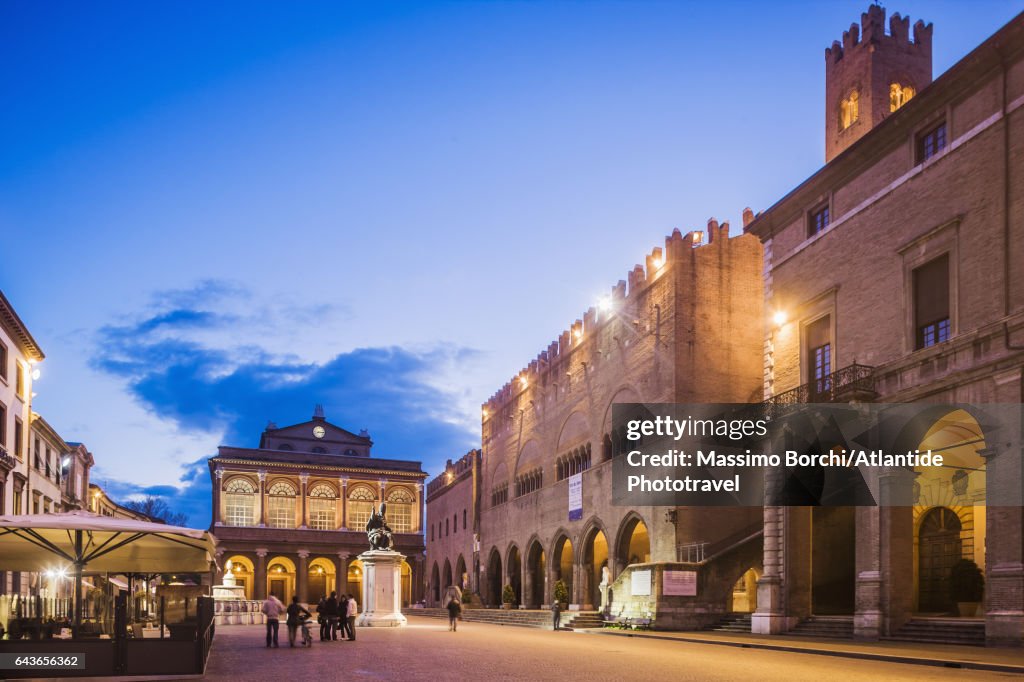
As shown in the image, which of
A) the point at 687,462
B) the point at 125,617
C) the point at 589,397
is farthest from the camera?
the point at 589,397

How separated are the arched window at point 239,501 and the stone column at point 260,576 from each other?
8.71ft

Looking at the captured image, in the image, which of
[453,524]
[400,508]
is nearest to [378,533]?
[453,524]

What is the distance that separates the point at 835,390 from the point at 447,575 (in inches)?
2032

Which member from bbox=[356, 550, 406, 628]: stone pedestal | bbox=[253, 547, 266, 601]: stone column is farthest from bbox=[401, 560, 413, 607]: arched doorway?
bbox=[356, 550, 406, 628]: stone pedestal

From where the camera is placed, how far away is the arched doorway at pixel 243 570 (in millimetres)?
75812

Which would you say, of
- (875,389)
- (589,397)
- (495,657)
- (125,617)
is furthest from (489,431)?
(125,617)

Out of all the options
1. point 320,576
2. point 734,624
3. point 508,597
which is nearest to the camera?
point 734,624

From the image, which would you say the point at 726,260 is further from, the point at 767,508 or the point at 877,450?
the point at 877,450

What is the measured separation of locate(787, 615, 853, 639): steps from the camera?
2355 centimetres

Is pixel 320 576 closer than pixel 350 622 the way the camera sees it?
No

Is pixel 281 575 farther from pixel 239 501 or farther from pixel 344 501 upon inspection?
pixel 344 501

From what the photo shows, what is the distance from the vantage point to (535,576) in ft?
169

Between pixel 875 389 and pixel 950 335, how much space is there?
8.13 feet

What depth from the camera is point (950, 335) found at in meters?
21.2
